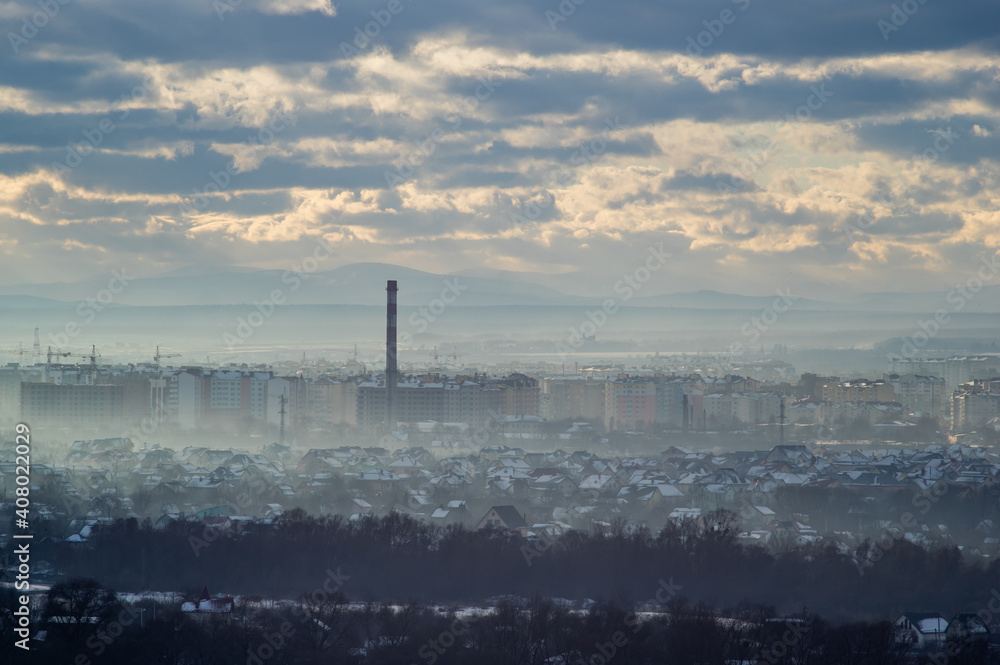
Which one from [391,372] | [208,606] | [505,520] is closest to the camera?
[208,606]

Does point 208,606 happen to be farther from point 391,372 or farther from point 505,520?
point 391,372

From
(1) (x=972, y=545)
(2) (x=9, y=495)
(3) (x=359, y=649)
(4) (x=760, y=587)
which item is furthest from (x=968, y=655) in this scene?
(2) (x=9, y=495)

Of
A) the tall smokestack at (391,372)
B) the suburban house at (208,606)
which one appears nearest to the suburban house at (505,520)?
the suburban house at (208,606)

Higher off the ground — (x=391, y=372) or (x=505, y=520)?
(x=391, y=372)

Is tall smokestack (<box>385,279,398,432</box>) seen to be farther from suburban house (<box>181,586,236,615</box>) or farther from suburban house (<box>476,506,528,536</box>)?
suburban house (<box>181,586,236,615</box>)

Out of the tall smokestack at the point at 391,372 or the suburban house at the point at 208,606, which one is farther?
the tall smokestack at the point at 391,372

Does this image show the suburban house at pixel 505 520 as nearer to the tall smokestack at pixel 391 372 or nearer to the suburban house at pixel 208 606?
the suburban house at pixel 208 606

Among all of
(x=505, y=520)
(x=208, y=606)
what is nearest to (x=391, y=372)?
(x=505, y=520)

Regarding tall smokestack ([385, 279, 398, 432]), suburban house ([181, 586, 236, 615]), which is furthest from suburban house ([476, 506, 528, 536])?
tall smokestack ([385, 279, 398, 432])

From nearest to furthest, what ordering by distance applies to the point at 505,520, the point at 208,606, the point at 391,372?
1. the point at 208,606
2. the point at 505,520
3. the point at 391,372

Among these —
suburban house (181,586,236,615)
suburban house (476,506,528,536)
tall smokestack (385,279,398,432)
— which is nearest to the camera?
suburban house (181,586,236,615)

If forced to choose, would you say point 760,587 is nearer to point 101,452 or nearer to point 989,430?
point 101,452
